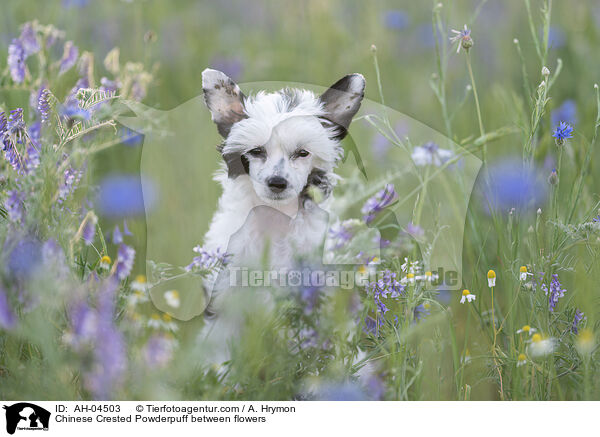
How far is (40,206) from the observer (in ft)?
4.44

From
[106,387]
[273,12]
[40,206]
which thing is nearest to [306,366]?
[106,387]

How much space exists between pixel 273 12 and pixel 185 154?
0.84 meters

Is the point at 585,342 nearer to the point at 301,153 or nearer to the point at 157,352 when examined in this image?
the point at 301,153

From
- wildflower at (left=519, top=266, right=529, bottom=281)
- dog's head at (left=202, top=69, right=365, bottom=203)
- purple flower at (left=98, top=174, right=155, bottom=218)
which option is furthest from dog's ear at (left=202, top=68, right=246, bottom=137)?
wildflower at (left=519, top=266, right=529, bottom=281)

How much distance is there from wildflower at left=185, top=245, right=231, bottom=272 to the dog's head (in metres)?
0.16

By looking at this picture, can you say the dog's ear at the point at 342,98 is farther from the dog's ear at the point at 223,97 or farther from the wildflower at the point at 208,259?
the wildflower at the point at 208,259

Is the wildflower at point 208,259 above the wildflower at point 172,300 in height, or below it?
above

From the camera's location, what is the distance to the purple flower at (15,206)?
4.50 ft

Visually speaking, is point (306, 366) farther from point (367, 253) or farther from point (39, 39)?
point (39, 39)

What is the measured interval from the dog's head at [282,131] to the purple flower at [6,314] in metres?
0.49

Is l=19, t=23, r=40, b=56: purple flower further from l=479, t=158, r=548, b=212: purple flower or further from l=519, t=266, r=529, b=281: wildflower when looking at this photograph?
l=519, t=266, r=529, b=281: wildflower

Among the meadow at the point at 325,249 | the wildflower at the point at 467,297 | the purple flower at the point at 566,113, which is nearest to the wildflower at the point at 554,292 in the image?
the meadow at the point at 325,249

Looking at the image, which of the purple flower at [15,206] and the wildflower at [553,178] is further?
the wildflower at [553,178]

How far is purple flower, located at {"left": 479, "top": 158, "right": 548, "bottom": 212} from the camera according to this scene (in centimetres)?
156
